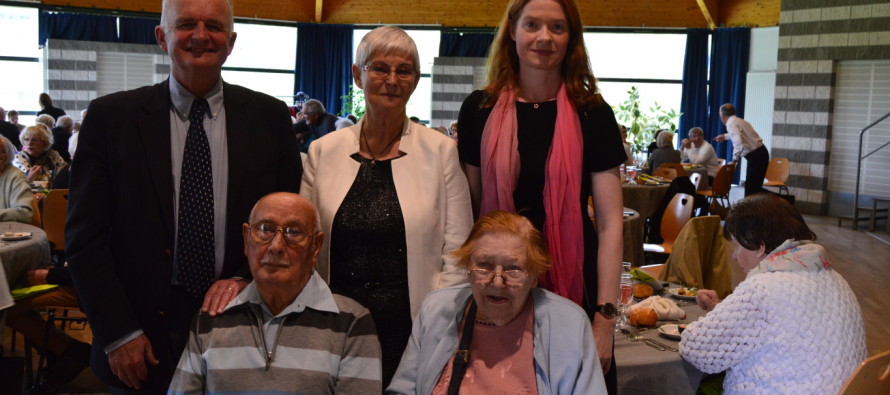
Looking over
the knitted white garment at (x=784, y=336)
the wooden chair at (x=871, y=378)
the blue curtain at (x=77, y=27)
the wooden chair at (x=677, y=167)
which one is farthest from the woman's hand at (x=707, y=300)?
the blue curtain at (x=77, y=27)

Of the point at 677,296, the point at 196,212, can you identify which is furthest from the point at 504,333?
the point at 677,296

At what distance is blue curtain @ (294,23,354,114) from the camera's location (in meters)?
15.1

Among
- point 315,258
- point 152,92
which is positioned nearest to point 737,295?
point 315,258

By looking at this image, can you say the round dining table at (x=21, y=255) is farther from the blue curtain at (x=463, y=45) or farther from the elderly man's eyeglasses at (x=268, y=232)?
the blue curtain at (x=463, y=45)

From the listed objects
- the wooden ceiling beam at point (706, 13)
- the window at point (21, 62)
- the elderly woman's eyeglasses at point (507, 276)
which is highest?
the wooden ceiling beam at point (706, 13)

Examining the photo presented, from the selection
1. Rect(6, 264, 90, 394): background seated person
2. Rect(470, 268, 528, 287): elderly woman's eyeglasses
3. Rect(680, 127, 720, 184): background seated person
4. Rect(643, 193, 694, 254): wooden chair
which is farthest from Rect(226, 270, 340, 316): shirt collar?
Rect(680, 127, 720, 184): background seated person

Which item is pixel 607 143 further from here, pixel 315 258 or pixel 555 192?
pixel 315 258

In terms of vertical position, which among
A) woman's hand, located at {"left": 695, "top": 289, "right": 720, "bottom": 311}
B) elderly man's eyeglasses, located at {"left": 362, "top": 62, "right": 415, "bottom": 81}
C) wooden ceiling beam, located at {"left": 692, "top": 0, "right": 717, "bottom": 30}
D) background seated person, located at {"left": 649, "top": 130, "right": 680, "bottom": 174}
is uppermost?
wooden ceiling beam, located at {"left": 692, "top": 0, "right": 717, "bottom": 30}

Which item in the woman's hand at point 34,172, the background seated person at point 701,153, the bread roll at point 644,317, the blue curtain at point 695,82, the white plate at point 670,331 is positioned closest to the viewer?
the white plate at point 670,331

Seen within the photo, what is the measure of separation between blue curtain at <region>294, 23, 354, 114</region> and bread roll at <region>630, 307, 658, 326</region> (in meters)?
13.0

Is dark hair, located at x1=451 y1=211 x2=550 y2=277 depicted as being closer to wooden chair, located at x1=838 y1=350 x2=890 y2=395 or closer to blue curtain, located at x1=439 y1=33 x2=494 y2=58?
wooden chair, located at x1=838 y1=350 x2=890 y2=395

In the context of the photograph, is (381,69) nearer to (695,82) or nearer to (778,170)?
(778,170)

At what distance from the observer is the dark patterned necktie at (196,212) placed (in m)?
1.79

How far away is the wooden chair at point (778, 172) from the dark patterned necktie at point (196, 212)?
34.3ft
